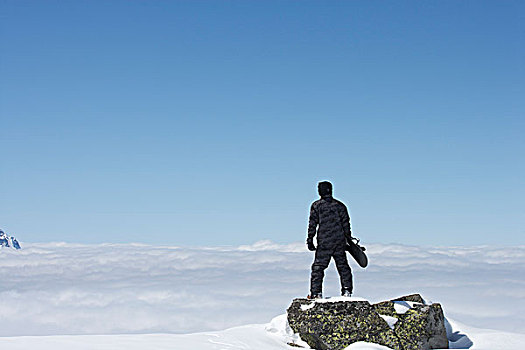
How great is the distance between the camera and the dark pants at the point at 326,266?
1128cm


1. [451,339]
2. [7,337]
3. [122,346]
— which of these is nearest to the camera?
[122,346]

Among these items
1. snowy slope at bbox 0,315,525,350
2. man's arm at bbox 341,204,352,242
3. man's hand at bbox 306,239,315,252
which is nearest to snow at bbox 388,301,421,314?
snowy slope at bbox 0,315,525,350

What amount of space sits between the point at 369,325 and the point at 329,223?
2372 millimetres

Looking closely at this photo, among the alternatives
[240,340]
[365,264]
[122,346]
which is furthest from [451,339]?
[122,346]

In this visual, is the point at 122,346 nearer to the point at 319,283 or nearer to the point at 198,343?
the point at 198,343

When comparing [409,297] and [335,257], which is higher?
[335,257]

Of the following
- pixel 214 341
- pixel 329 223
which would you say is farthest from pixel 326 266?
pixel 214 341

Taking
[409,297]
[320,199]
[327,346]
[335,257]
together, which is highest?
[320,199]

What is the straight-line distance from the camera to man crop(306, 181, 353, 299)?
11.3 m

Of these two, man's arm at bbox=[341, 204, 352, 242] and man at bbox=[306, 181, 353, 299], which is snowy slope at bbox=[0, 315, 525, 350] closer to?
man at bbox=[306, 181, 353, 299]

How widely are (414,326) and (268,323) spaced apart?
3209mm

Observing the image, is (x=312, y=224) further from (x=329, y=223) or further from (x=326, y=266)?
(x=326, y=266)

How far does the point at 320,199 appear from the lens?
38.4ft

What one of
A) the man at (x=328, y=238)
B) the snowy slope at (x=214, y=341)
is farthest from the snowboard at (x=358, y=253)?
the snowy slope at (x=214, y=341)
